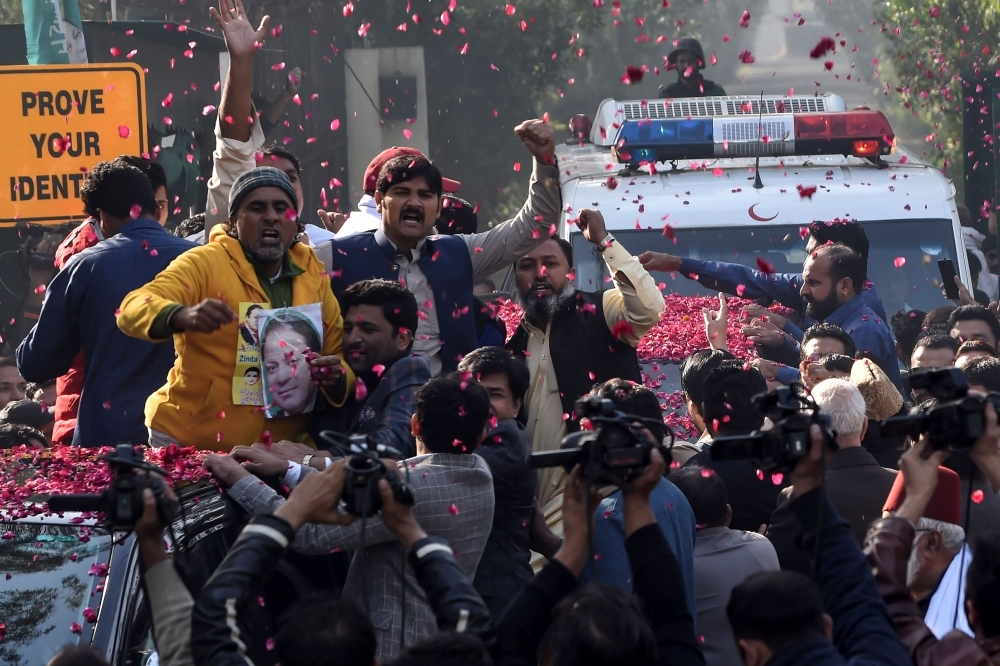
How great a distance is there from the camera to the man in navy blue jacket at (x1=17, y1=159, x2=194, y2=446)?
561 centimetres

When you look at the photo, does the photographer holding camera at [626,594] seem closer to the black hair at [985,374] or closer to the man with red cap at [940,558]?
the man with red cap at [940,558]

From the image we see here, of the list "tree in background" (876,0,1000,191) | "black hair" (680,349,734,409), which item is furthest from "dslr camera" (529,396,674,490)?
"tree in background" (876,0,1000,191)

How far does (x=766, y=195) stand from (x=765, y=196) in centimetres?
1

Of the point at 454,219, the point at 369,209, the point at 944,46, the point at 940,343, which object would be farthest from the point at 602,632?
the point at 944,46

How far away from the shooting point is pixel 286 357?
5.12 meters

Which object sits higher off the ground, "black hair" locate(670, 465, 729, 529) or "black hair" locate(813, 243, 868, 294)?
"black hair" locate(813, 243, 868, 294)

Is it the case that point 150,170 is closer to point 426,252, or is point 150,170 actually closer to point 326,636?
point 426,252

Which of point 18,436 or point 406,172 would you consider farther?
point 18,436

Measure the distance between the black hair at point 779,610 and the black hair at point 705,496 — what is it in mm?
1325

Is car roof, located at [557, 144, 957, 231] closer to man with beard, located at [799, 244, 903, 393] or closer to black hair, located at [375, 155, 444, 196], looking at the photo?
man with beard, located at [799, 244, 903, 393]

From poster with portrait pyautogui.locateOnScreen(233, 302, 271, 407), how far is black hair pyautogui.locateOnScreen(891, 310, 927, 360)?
177 inches

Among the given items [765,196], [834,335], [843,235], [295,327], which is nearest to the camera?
[295,327]

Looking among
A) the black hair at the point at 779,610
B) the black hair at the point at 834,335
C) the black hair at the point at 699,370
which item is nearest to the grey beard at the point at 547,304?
the black hair at the point at 699,370

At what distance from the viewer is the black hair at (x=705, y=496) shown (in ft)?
16.0
